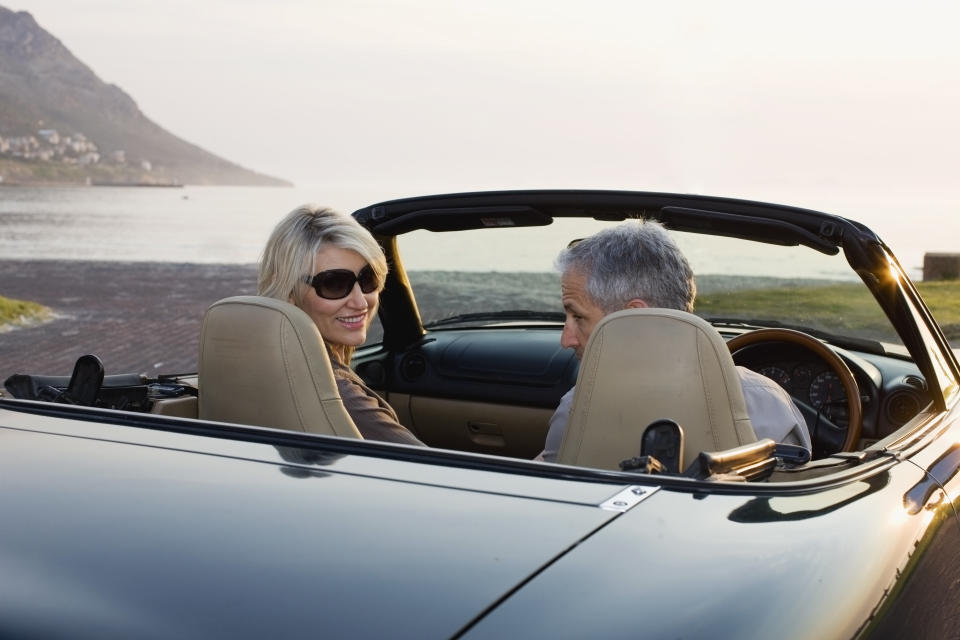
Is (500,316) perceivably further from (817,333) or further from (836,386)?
(836,386)

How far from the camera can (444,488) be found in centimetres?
206

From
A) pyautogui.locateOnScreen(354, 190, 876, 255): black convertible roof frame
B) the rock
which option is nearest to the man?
pyautogui.locateOnScreen(354, 190, 876, 255): black convertible roof frame

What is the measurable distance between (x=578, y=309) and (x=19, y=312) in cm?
2139

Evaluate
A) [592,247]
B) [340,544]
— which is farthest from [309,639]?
[592,247]

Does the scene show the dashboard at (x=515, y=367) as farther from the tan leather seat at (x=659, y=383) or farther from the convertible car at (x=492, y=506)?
the tan leather seat at (x=659, y=383)

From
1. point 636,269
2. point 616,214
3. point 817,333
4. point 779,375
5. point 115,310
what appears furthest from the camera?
point 115,310

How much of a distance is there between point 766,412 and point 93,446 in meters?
1.65

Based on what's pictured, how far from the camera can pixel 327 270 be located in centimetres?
338

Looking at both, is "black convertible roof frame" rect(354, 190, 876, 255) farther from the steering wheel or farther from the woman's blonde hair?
the woman's blonde hair

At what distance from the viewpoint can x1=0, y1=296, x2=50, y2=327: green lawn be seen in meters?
22.2

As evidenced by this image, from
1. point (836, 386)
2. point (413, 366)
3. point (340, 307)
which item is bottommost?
point (413, 366)

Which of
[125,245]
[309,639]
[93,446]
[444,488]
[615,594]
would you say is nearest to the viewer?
[309,639]

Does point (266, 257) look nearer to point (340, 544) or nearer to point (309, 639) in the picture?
point (340, 544)

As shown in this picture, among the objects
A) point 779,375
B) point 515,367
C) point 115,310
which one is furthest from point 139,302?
point 779,375
